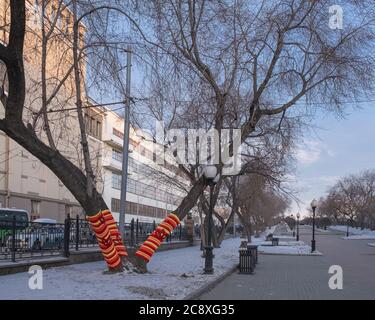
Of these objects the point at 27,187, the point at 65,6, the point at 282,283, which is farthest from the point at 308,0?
the point at 27,187

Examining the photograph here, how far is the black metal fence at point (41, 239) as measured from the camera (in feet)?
53.4

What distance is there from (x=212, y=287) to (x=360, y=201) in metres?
120

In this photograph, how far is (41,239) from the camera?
718 inches

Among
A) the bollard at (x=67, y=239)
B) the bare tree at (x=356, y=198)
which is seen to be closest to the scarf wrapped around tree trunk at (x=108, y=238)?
the bollard at (x=67, y=239)

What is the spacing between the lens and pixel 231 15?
17031 millimetres

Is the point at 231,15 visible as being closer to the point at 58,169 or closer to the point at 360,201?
the point at 58,169
